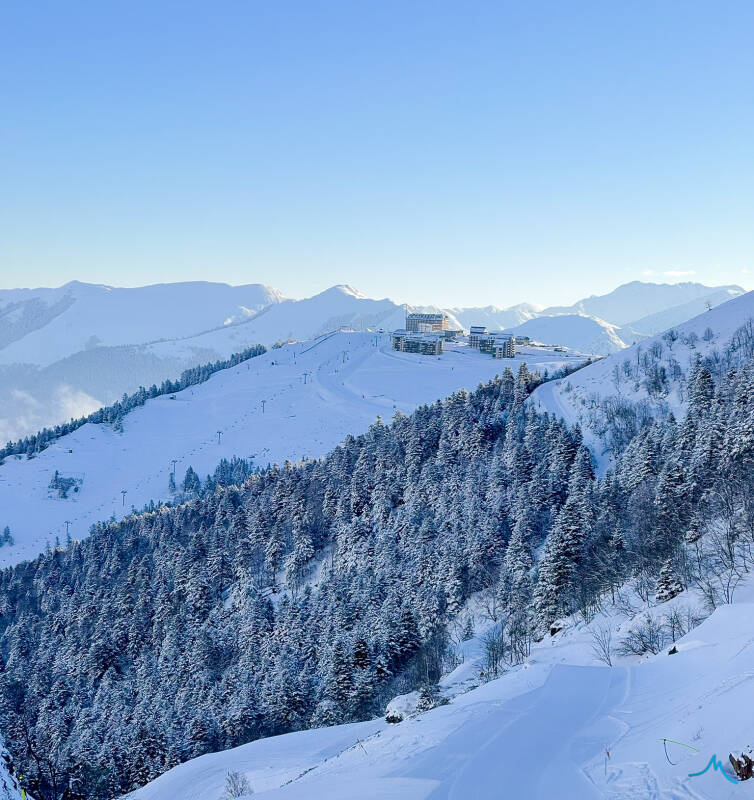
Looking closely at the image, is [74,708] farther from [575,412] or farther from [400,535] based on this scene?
[575,412]

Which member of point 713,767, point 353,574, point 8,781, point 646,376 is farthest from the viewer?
point 646,376

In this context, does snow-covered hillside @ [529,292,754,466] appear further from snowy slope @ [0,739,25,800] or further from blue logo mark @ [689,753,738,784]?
snowy slope @ [0,739,25,800]

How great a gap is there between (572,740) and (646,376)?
96.4m

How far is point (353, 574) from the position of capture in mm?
79438

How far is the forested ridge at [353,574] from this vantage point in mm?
52250

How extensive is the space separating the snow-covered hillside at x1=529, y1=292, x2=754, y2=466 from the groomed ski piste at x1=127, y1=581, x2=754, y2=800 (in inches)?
2669

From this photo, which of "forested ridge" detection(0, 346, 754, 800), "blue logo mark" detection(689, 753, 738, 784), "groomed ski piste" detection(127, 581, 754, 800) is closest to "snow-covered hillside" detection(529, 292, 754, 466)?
"forested ridge" detection(0, 346, 754, 800)

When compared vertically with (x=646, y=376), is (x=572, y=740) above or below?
below

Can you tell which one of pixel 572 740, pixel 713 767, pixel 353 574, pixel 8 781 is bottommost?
pixel 353 574

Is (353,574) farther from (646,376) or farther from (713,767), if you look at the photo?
(713,767)

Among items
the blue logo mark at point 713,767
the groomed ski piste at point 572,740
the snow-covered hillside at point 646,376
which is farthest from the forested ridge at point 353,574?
the blue logo mark at point 713,767

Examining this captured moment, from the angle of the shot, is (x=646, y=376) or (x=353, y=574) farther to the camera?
(x=646, y=376)

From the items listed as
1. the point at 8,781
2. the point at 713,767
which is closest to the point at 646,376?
the point at 713,767

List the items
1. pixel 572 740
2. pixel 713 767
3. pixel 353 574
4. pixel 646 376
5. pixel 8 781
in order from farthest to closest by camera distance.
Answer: pixel 646 376
pixel 353 574
pixel 572 740
pixel 713 767
pixel 8 781
